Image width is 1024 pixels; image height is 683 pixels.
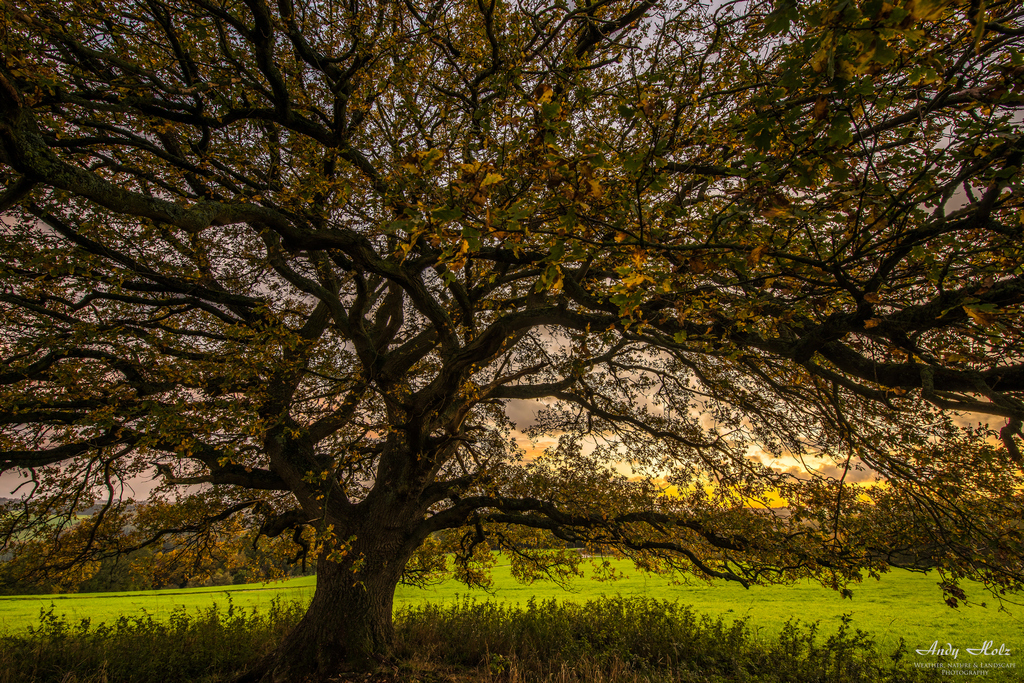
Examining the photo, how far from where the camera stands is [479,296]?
26.7 ft

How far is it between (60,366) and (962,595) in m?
12.8

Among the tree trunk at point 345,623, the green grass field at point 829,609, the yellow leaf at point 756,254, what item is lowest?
the green grass field at point 829,609

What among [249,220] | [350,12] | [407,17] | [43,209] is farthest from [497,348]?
[43,209]

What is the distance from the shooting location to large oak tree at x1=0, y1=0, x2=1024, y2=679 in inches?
128

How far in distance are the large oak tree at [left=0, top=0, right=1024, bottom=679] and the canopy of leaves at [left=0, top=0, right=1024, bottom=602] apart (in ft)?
0.23

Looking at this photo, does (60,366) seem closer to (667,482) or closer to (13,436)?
(13,436)

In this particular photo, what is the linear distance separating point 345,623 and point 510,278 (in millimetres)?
7461

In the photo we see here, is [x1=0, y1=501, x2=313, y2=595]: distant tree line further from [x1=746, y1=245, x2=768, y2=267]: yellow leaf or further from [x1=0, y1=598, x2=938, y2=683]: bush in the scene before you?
[x1=746, y1=245, x2=768, y2=267]: yellow leaf
